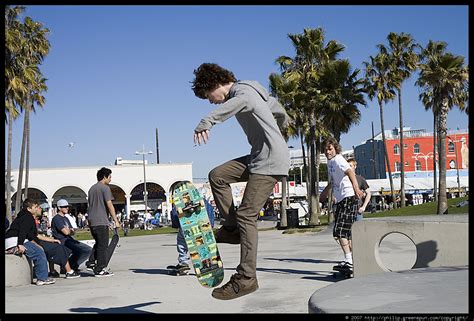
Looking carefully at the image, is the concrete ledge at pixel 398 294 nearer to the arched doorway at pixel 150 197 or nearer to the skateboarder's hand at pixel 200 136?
the skateboarder's hand at pixel 200 136

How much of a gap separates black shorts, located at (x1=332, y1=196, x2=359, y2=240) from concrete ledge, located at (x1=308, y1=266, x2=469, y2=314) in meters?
3.11

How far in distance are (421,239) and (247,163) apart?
310 cm

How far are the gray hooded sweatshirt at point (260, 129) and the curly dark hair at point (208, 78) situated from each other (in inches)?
5.3

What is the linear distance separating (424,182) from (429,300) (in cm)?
5762

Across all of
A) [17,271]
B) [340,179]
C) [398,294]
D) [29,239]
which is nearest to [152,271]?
[29,239]

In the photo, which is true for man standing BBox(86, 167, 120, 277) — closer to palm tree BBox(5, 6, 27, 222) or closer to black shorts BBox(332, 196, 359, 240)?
black shorts BBox(332, 196, 359, 240)

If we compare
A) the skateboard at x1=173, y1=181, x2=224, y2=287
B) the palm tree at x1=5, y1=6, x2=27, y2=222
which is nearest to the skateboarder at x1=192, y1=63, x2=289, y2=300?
the skateboard at x1=173, y1=181, x2=224, y2=287

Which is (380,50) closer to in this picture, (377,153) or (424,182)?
(424,182)

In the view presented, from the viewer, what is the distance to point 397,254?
36.2 ft

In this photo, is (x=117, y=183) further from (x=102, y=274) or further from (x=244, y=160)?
(x=244, y=160)

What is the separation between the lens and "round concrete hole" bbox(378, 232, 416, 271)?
953cm

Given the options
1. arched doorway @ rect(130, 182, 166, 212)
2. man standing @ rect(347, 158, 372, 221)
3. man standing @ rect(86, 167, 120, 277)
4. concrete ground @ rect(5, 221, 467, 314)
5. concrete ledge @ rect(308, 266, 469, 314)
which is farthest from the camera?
arched doorway @ rect(130, 182, 166, 212)

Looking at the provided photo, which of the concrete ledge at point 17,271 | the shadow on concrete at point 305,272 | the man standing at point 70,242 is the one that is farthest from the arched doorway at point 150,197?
the shadow on concrete at point 305,272

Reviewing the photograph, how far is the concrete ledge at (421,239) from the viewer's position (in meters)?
6.75
